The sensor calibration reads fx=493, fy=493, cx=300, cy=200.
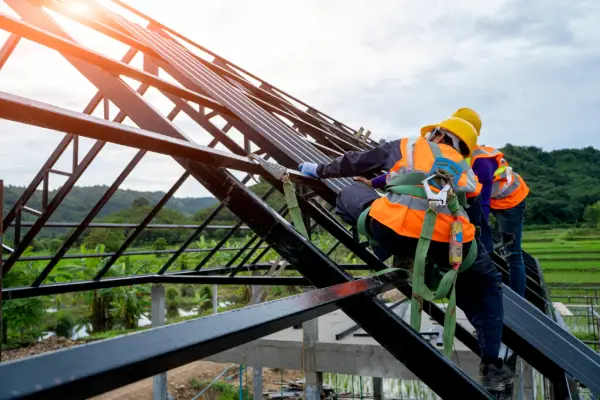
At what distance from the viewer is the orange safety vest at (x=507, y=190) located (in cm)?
543

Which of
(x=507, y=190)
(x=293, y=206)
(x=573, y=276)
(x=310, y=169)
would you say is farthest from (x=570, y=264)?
(x=293, y=206)


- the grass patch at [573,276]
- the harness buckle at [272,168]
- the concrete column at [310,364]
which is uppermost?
the harness buckle at [272,168]

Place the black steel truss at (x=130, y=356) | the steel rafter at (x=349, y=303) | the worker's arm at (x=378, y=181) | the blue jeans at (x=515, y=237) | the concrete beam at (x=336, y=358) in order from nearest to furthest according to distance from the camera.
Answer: the black steel truss at (x=130, y=356), the steel rafter at (x=349, y=303), the worker's arm at (x=378, y=181), the blue jeans at (x=515, y=237), the concrete beam at (x=336, y=358)

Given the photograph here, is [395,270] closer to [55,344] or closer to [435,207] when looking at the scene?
[435,207]

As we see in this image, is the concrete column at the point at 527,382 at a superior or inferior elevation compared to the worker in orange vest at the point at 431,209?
inferior

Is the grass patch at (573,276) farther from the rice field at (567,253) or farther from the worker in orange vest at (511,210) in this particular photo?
the worker in orange vest at (511,210)

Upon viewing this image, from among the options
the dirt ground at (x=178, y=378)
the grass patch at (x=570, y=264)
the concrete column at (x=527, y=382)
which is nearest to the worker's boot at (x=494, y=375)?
the concrete column at (x=527, y=382)

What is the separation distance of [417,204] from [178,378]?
26.8 metres

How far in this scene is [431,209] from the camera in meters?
2.42

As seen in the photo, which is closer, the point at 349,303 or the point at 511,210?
the point at 349,303

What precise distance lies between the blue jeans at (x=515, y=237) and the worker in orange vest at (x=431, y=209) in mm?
2478

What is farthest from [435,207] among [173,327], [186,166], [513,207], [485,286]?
[513,207]

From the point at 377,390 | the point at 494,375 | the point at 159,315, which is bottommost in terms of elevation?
the point at 377,390

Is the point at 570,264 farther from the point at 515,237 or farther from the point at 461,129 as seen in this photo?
the point at 461,129
